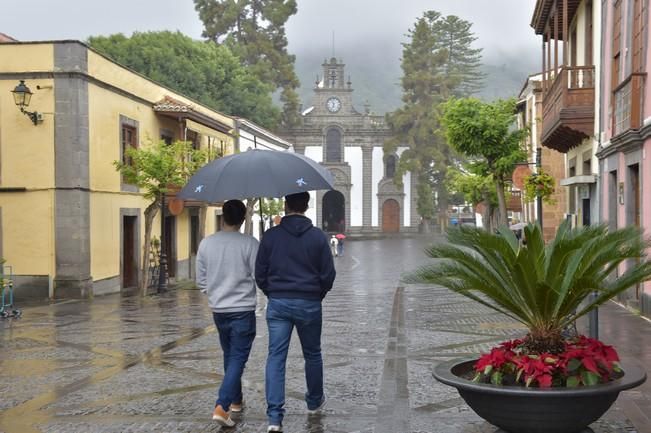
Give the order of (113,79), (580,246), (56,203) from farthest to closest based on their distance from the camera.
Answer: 1. (113,79)
2. (56,203)
3. (580,246)

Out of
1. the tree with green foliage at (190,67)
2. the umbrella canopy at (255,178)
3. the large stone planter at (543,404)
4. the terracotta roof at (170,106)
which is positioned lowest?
the large stone planter at (543,404)

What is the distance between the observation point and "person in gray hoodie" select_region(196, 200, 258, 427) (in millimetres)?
5848

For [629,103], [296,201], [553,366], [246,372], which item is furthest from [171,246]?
[553,366]

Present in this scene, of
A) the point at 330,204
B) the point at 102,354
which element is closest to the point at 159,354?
the point at 102,354

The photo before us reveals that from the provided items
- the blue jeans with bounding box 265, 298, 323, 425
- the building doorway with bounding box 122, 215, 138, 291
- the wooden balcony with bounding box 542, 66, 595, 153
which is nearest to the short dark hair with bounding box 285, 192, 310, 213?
the blue jeans with bounding box 265, 298, 323, 425

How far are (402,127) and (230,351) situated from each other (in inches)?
2420

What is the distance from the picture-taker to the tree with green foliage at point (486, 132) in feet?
71.7

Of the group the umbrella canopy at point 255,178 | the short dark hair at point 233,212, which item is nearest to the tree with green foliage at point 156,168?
the umbrella canopy at point 255,178

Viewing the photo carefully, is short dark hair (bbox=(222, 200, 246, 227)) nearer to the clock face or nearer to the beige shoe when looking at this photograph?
Answer: the beige shoe

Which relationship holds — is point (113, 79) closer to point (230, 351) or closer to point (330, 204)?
point (230, 351)

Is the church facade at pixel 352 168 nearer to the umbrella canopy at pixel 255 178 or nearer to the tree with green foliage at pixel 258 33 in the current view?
the tree with green foliage at pixel 258 33

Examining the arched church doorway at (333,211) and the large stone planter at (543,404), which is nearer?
the large stone planter at (543,404)

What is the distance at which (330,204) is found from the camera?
230ft

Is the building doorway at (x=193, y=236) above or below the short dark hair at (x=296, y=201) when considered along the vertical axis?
below
